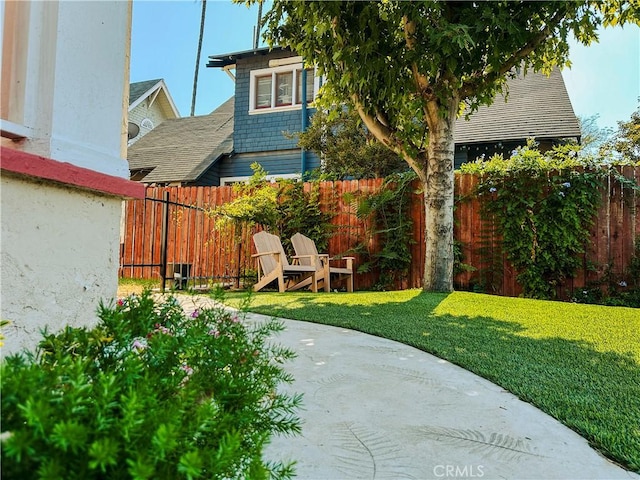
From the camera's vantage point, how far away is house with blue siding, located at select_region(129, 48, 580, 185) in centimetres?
1105

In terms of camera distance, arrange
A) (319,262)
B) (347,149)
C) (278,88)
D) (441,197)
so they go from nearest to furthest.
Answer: (441,197)
(319,262)
(347,149)
(278,88)

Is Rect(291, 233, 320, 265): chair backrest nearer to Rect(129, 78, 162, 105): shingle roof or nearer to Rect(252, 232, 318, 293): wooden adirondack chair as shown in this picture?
Rect(252, 232, 318, 293): wooden adirondack chair

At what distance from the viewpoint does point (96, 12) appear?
70.7 inches

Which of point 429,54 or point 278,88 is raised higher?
point 278,88

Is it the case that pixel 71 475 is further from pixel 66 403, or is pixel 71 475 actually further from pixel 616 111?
pixel 616 111

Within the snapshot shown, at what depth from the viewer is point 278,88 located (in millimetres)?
12492

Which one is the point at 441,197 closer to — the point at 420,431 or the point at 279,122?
the point at 420,431

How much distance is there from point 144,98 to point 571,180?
602 inches

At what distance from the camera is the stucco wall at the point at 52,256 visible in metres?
1.44

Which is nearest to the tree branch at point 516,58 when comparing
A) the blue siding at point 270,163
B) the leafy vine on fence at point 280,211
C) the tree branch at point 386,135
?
the tree branch at point 386,135

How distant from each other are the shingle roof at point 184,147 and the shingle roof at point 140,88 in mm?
1363

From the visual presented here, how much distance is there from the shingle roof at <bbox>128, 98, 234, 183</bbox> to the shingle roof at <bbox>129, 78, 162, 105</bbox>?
136 centimetres

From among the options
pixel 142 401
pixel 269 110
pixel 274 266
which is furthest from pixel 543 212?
pixel 269 110

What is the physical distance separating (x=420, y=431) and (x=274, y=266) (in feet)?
17.4
